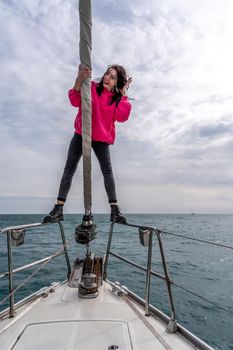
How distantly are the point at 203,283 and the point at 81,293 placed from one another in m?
8.51

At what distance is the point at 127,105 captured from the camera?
345 centimetres

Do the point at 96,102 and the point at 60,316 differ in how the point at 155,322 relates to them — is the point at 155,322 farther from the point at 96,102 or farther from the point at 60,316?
the point at 96,102

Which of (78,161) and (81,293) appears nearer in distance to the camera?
(81,293)

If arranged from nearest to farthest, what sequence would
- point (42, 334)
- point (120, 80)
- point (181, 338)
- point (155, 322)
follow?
point (42, 334) → point (181, 338) → point (155, 322) → point (120, 80)

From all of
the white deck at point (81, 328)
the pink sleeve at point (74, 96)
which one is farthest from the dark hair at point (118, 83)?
the white deck at point (81, 328)

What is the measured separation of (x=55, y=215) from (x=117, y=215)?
733 millimetres

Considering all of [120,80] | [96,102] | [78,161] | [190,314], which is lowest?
[190,314]

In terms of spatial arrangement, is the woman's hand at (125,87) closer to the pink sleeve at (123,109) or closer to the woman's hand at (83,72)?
the pink sleeve at (123,109)

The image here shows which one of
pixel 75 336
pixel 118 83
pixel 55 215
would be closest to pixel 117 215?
pixel 55 215

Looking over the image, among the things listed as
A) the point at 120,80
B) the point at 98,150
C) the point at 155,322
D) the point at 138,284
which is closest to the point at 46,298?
the point at 155,322

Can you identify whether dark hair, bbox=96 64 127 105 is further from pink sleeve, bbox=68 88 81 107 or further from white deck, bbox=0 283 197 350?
white deck, bbox=0 283 197 350

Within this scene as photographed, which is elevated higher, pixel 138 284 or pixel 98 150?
pixel 98 150

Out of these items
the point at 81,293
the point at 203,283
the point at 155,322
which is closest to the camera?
the point at 155,322

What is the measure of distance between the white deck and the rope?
934 mm
